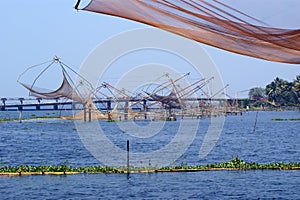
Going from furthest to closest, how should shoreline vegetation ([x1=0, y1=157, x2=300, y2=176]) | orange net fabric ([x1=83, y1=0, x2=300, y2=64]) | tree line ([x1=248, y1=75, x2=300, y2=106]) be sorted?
1. tree line ([x1=248, y1=75, x2=300, y2=106])
2. shoreline vegetation ([x1=0, y1=157, x2=300, y2=176])
3. orange net fabric ([x1=83, y1=0, x2=300, y2=64])

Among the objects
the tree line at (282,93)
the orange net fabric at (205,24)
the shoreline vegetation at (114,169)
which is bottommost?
the shoreline vegetation at (114,169)

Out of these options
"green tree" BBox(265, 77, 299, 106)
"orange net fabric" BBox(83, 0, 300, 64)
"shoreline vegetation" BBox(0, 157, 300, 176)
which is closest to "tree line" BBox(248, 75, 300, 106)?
"green tree" BBox(265, 77, 299, 106)

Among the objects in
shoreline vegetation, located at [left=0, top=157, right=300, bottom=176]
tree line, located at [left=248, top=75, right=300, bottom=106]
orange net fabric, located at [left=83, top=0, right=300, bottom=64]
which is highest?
tree line, located at [left=248, top=75, right=300, bottom=106]

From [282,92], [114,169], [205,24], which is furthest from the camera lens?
[282,92]

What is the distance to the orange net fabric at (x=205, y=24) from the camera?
566 cm

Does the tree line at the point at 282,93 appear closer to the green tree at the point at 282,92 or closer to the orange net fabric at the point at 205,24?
the green tree at the point at 282,92

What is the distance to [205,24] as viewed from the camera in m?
5.89

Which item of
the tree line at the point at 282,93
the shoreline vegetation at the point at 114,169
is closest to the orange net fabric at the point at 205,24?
the shoreline vegetation at the point at 114,169

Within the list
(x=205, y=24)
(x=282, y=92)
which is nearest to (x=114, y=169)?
(x=205, y=24)

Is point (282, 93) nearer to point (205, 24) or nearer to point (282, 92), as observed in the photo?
point (282, 92)

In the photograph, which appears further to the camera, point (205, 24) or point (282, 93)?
point (282, 93)

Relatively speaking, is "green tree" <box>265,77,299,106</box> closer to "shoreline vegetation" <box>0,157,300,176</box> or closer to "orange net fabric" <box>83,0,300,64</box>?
"shoreline vegetation" <box>0,157,300,176</box>

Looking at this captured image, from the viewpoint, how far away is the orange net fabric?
18.6 feet

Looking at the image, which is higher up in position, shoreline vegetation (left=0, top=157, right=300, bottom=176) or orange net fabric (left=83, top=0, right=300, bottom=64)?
orange net fabric (left=83, top=0, right=300, bottom=64)
